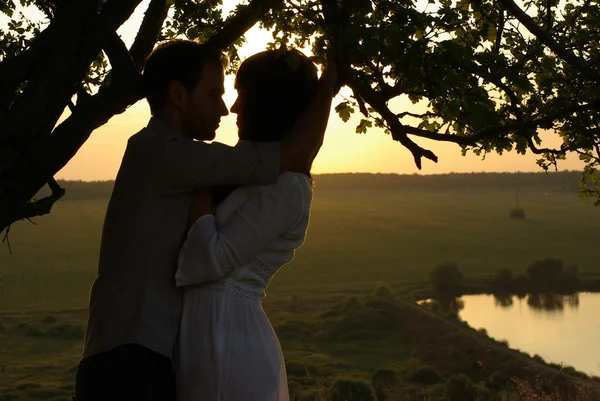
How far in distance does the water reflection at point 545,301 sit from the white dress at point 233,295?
3700 inches

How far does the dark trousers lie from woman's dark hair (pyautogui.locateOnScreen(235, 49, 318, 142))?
0.96 meters

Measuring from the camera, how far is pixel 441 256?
118750 mm

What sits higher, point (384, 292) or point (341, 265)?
point (341, 265)

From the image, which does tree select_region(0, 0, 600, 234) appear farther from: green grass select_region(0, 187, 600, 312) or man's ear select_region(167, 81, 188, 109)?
green grass select_region(0, 187, 600, 312)

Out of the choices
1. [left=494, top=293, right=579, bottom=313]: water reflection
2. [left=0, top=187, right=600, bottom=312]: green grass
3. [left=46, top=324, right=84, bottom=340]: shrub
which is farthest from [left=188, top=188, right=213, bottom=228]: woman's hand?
[left=494, top=293, right=579, bottom=313]: water reflection

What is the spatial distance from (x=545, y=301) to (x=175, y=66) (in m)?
102

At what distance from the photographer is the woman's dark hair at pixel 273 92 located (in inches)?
120

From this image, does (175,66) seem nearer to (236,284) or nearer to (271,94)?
(271,94)

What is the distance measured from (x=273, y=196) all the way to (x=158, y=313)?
2.02 feet

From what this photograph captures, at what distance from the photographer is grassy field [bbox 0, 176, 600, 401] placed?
73.9m

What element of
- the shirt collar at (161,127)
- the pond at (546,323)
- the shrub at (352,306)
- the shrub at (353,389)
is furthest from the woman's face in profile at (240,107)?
the shrub at (352,306)

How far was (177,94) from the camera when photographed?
3059 millimetres

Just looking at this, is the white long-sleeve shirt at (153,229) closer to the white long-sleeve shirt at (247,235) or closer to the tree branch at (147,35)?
the white long-sleeve shirt at (247,235)

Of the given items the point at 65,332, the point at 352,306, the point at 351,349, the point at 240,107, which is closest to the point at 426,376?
the point at 351,349
